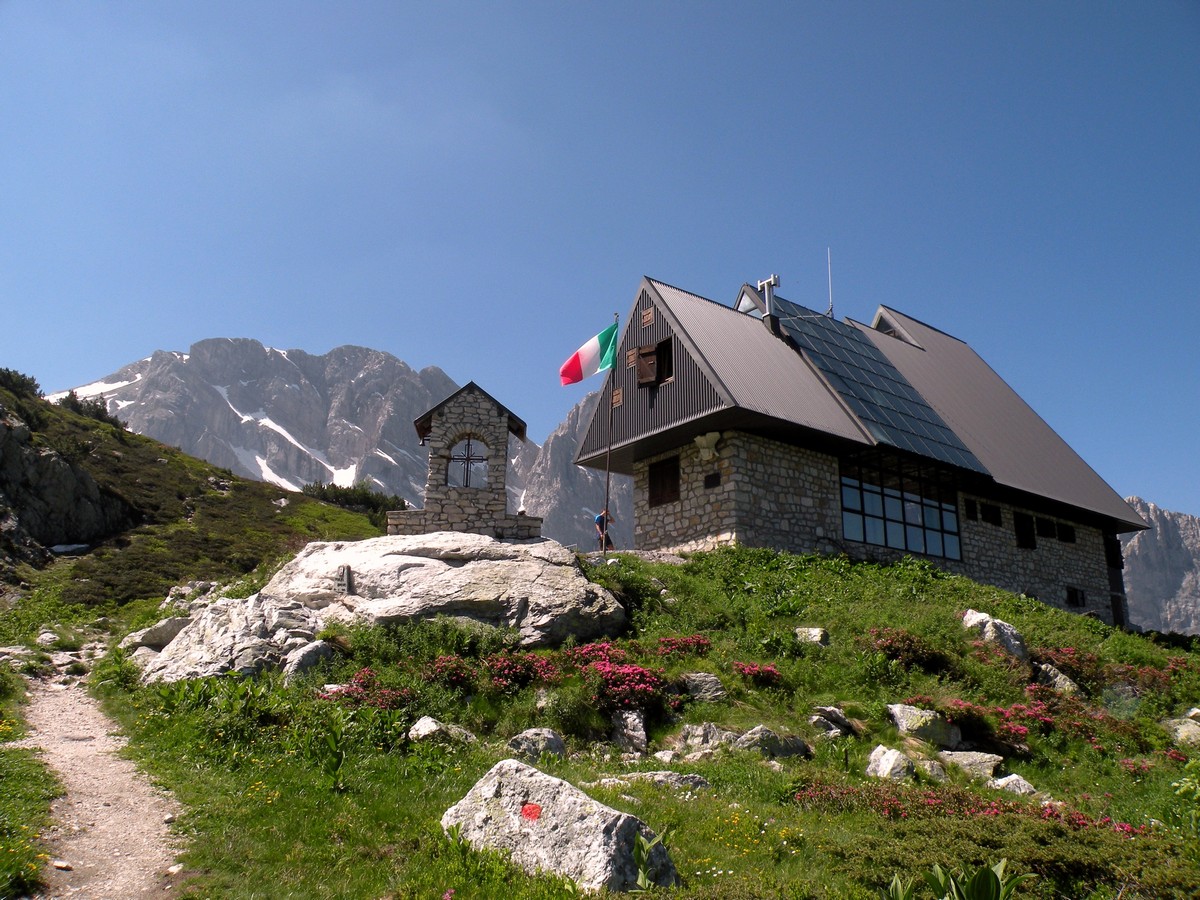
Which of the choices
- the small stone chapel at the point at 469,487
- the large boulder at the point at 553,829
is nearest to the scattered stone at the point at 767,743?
the large boulder at the point at 553,829

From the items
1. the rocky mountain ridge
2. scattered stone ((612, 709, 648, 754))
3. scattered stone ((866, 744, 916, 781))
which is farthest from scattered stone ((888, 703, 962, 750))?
the rocky mountain ridge

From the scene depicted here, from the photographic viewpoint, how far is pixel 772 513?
23.9 meters

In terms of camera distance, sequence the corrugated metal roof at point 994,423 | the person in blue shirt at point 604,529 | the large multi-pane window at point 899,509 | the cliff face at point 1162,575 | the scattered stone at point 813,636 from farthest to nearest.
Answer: the cliff face at point 1162,575 → the corrugated metal roof at point 994,423 → the large multi-pane window at point 899,509 → the person in blue shirt at point 604,529 → the scattered stone at point 813,636

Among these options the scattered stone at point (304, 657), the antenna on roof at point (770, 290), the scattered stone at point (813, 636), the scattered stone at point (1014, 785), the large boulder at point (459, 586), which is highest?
the antenna on roof at point (770, 290)

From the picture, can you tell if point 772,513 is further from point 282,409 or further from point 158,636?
point 282,409

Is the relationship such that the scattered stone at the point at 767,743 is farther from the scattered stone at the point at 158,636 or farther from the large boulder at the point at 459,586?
the scattered stone at the point at 158,636

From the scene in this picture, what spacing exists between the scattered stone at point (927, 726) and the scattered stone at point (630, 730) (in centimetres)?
410

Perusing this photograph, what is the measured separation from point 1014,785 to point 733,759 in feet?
12.6

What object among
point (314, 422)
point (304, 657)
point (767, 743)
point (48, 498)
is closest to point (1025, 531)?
point (767, 743)

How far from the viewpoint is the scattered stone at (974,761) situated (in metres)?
12.6

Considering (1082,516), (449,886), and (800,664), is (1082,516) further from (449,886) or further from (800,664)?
(449,886)

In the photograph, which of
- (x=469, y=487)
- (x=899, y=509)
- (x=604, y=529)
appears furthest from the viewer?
(x=899, y=509)

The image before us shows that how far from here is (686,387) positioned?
24.5m

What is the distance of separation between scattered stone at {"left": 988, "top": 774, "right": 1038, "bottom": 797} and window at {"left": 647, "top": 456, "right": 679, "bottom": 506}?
14221 mm
